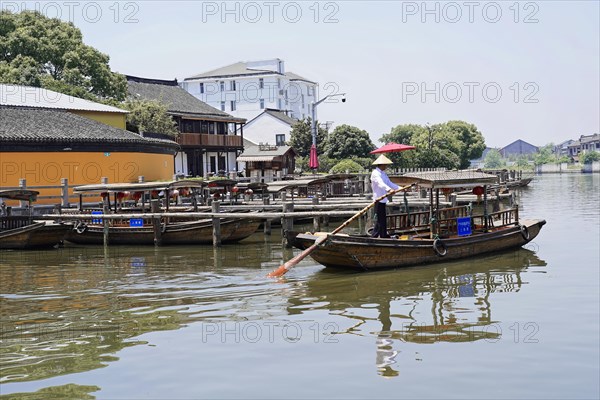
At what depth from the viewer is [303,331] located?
38.4ft

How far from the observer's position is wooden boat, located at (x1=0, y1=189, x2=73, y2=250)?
23.2m

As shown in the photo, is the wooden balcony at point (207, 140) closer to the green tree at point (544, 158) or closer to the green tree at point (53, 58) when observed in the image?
the green tree at point (53, 58)

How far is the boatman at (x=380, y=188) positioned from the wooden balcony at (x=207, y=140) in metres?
38.8

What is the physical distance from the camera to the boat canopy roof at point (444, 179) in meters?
18.1

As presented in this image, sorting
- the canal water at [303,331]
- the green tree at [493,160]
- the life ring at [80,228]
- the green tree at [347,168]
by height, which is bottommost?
the canal water at [303,331]

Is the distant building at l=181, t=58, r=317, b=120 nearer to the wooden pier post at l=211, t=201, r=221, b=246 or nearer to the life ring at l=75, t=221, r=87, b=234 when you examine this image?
the life ring at l=75, t=221, r=87, b=234

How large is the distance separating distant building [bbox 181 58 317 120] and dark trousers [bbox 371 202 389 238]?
73.2 meters

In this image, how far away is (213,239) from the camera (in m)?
23.5

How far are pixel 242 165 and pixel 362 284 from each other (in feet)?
163

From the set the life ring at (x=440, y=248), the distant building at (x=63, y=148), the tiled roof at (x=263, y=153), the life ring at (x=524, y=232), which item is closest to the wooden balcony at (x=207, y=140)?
the tiled roof at (x=263, y=153)

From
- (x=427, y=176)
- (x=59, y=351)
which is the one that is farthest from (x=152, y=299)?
(x=427, y=176)

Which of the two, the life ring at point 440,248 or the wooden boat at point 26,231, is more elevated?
the wooden boat at point 26,231

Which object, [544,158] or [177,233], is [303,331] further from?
[544,158]

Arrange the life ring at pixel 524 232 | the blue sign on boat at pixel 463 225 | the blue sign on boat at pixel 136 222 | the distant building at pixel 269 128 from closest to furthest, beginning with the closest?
the blue sign on boat at pixel 463 225 < the life ring at pixel 524 232 < the blue sign on boat at pixel 136 222 < the distant building at pixel 269 128
